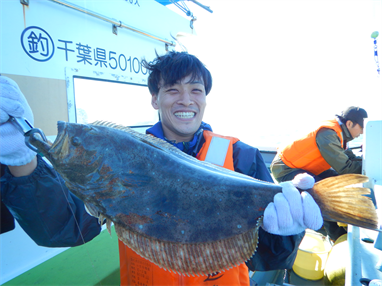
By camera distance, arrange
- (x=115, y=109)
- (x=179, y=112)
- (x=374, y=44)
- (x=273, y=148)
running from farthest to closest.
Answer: (x=273, y=148)
(x=374, y=44)
(x=115, y=109)
(x=179, y=112)

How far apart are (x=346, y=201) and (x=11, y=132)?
2360mm

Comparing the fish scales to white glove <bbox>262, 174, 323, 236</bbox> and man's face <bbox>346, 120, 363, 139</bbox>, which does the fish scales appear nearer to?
white glove <bbox>262, 174, 323, 236</bbox>

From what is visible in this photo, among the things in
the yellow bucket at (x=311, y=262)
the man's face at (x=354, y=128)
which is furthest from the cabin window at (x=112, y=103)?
the man's face at (x=354, y=128)

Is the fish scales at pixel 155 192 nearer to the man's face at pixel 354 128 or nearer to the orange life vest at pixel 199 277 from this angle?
the orange life vest at pixel 199 277

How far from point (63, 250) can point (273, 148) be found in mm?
7114

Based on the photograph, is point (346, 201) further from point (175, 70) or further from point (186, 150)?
point (175, 70)

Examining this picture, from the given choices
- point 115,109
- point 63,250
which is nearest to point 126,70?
point 115,109

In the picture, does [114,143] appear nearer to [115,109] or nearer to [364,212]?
[364,212]

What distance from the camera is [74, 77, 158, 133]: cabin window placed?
3658 mm

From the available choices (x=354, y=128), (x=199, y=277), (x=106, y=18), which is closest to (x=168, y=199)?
(x=199, y=277)

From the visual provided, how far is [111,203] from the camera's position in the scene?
1.14 meters

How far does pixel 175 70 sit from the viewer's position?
→ 1.99 m

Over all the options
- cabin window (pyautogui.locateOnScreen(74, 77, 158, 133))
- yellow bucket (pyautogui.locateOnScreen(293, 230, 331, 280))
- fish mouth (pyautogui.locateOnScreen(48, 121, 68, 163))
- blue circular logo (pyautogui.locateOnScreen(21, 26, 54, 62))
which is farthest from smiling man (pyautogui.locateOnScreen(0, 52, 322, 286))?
yellow bucket (pyautogui.locateOnScreen(293, 230, 331, 280))

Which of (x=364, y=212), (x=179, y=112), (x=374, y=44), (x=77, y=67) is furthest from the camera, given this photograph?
(x=374, y=44)
